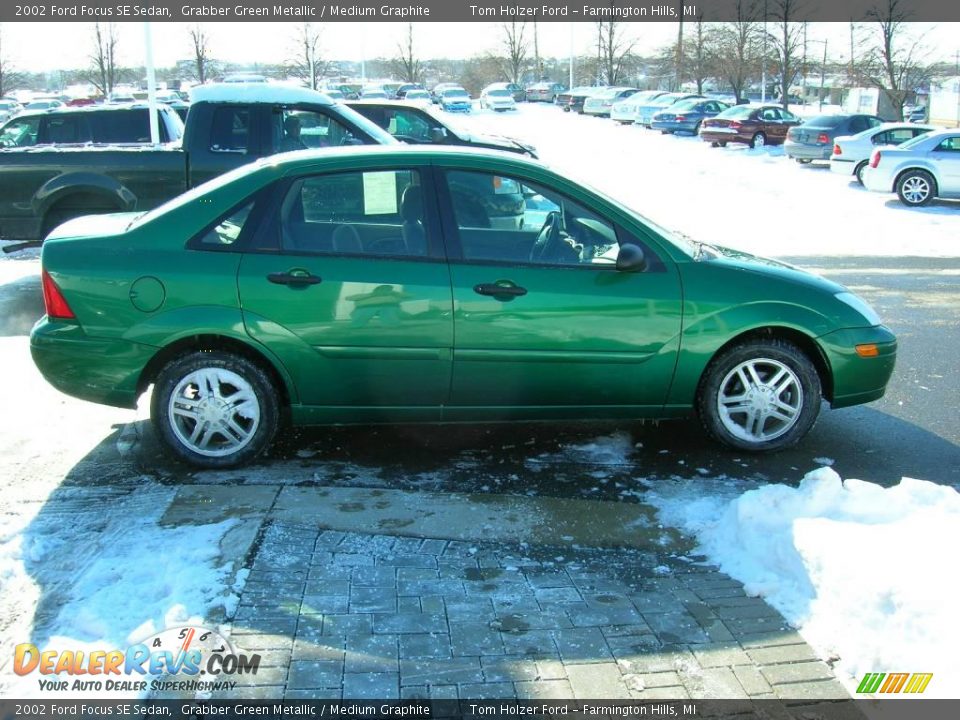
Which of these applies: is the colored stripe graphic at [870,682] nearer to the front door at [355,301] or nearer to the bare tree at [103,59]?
the front door at [355,301]

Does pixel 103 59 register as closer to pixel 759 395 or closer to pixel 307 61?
pixel 307 61

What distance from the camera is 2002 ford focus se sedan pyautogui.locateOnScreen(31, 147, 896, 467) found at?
482cm

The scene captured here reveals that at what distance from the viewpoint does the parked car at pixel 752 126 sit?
97.6 ft

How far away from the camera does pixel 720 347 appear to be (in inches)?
201

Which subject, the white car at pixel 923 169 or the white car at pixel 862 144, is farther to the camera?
the white car at pixel 862 144

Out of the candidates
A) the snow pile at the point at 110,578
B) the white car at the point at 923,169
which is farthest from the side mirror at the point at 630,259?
the white car at the point at 923,169

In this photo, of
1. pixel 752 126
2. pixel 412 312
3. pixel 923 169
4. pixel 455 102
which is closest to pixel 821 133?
pixel 752 126

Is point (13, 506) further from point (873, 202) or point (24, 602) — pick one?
point (873, 202)

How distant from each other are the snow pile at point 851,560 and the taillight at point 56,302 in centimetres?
312

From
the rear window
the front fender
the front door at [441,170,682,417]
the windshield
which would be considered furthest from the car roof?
the windshield

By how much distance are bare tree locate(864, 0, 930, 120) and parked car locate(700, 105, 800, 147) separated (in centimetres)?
534

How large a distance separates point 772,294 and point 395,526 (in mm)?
2425

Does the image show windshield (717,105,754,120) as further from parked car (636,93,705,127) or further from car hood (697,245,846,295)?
car hood (697,245,846,295)

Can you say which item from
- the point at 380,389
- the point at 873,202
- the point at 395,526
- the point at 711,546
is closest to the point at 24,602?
the point at 395,526
